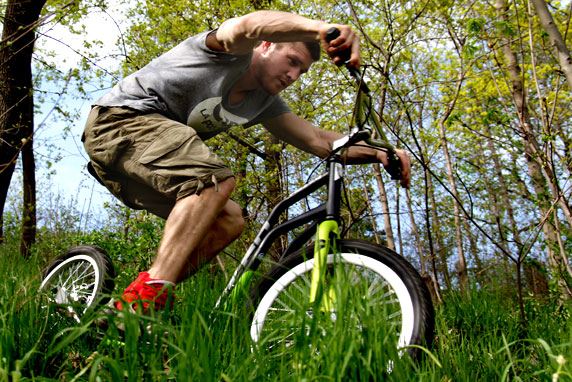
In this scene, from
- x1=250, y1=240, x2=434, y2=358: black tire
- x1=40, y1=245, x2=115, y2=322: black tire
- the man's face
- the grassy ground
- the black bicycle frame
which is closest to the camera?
the grassy ground

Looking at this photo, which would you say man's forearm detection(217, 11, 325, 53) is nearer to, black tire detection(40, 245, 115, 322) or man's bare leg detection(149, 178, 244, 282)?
man's bare leg detection(149, 178, 244, 282)

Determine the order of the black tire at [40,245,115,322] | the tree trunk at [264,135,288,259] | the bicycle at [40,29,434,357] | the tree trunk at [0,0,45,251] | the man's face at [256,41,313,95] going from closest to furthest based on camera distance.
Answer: the bicycle at [40,29,434,357] < the man's face at [256,41,313,95] < the black tire at [40,245,115,322] < the tree trunk at [0,0,45,251] < the tree trunk at [264,135,288,259]

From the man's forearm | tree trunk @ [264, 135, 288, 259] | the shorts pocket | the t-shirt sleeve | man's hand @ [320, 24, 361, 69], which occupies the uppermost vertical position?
tree trunk @ [264, 135, 288, 259]

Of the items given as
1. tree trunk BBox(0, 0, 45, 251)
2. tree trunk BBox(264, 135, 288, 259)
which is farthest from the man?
tree trunk BBox(0, 0, 45, 251)

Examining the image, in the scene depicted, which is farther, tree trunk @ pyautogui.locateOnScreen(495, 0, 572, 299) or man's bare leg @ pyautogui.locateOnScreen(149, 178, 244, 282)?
tree trunk @ pyautogui.locateOnScreen(495, 0, 572, 299)

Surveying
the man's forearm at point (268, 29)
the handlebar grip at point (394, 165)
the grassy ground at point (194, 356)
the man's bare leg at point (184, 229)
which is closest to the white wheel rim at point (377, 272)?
the grassy ground at point (194, 356)

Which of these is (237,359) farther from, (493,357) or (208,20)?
(208,20)

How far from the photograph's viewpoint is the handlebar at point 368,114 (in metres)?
2.13

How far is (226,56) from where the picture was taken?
105 inches

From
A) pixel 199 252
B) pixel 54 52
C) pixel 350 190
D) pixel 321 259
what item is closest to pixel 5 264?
pixel 199 252

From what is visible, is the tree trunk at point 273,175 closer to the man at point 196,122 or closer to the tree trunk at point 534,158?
the tree trunk at point 534,158

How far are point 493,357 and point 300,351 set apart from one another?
39.9 inches

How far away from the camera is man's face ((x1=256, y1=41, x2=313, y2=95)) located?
275 cm

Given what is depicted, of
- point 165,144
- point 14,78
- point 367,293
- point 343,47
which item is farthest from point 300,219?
point 14,78
